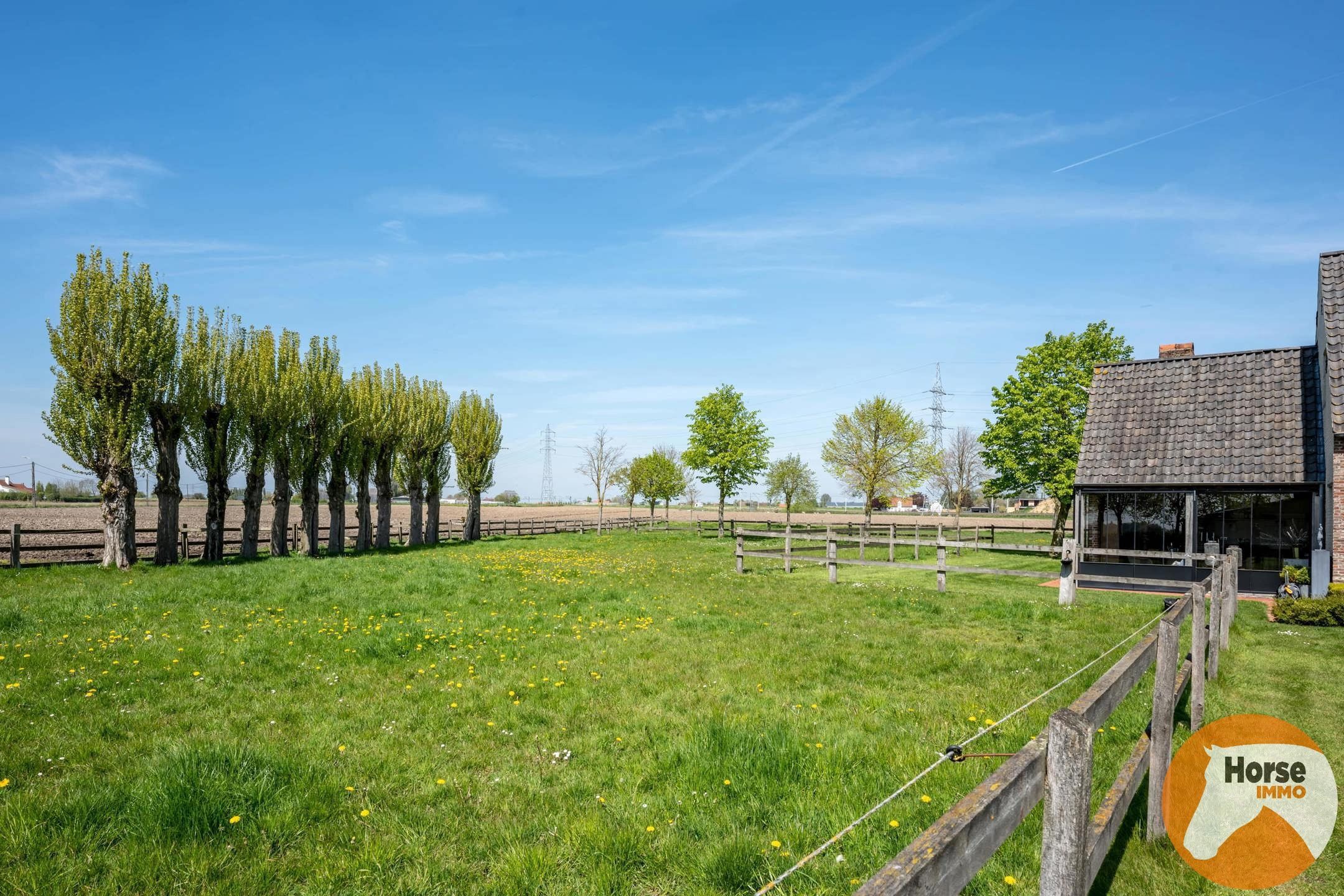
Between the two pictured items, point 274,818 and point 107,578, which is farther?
point 107,578

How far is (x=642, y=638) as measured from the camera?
11.0 m

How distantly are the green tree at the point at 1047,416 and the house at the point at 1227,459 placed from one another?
9.64 m

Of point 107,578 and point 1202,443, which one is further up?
point 1202,443

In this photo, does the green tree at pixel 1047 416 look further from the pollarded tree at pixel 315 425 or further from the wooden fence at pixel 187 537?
the pollarded tree at pixel 315 425

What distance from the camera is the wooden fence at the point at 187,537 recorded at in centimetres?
2017

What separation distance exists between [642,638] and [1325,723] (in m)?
8.08

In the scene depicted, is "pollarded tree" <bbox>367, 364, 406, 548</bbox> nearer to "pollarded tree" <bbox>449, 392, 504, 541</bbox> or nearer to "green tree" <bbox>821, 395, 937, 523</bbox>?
"pollarded tree" <bbox>449, 392, 504, 541</bbox>

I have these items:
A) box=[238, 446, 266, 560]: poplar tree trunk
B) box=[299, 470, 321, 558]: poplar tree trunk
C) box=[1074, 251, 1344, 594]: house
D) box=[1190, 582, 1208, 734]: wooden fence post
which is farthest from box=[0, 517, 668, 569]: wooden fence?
box=[1074, 251, 1344, 594]: house

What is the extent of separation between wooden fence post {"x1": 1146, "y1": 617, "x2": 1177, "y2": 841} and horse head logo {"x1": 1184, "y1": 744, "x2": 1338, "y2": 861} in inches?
9.0

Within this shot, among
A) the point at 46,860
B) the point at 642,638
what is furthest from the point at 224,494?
the point at 46,860

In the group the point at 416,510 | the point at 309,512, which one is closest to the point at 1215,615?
the point at 309,512

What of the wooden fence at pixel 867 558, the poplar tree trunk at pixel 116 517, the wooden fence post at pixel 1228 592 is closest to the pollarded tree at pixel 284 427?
the poplar tree trunk at pixel 116 517

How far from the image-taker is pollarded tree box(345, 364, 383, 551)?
3098 cm

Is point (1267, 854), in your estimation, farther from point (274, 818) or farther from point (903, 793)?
point (274, 818)
